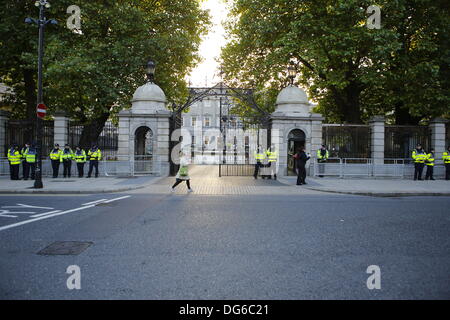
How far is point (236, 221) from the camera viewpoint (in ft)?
25.0

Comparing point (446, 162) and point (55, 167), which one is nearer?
point (55, 167)

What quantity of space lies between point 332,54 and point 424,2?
18.7ft

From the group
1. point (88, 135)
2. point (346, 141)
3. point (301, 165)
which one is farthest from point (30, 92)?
point (346, 141)

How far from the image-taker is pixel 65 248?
5473 millimetres

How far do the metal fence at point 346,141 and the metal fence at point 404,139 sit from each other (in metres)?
1.29

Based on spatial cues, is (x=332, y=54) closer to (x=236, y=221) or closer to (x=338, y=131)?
(x=338, y=131)

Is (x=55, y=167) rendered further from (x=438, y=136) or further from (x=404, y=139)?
(x=438, y=136)

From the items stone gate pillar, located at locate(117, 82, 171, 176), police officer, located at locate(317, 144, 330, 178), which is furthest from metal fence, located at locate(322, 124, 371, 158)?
stone gate pillar, located at locate(117, 82, 171, 176)

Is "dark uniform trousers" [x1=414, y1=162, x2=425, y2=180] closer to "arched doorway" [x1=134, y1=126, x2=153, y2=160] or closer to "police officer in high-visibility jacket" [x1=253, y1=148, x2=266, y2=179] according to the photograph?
"police officer in high-visibility jacket" [x1=253, y1=148, x2=266, y2=179]

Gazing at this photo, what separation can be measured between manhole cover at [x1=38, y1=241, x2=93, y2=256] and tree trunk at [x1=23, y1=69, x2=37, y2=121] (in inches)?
749

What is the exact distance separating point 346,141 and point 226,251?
642 inches

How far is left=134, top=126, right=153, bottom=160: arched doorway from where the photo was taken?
770 inches

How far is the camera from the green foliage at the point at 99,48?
61.6 feet
